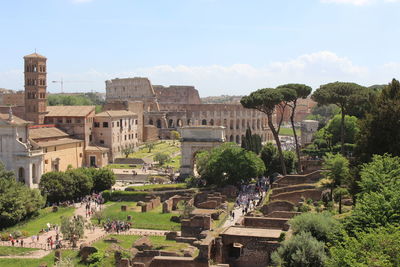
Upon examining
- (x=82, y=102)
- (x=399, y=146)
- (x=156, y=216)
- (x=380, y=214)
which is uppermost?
(x=82, y=102)

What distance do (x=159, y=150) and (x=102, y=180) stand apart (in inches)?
985

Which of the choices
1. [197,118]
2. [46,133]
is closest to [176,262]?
[46,133]

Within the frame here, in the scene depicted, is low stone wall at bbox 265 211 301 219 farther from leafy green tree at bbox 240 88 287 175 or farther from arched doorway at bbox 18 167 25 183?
arched doorway at bbox 18 167 25 183

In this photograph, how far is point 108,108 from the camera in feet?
263

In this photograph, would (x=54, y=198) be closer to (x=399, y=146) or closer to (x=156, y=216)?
(x=156, y=216)

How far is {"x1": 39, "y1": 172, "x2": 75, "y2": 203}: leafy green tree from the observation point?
145 ft

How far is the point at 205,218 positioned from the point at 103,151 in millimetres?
34007

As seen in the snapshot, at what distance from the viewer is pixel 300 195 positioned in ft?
120

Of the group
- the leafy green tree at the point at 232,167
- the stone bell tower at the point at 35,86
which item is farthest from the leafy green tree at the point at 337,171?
the stone bell tower at the point at 35,86

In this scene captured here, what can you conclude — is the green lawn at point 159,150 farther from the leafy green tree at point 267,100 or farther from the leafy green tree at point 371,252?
the leafy green tree at point 371,252

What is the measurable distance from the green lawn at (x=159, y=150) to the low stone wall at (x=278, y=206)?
3414 centimetres

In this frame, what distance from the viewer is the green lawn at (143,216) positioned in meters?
36.3

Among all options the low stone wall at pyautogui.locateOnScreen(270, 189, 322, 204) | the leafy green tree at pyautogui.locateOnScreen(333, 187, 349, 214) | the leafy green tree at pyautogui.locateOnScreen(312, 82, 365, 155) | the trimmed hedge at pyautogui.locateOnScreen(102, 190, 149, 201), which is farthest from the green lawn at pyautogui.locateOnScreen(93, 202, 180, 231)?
the leafy green tree at pyautogui.locateOnScreen(312, 82, 365, 155)

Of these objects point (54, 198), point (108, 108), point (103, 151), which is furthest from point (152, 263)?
point (108, 108)
